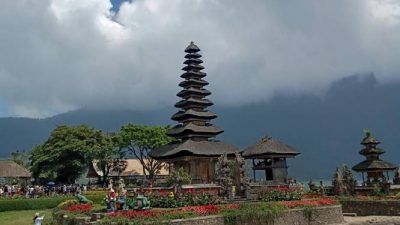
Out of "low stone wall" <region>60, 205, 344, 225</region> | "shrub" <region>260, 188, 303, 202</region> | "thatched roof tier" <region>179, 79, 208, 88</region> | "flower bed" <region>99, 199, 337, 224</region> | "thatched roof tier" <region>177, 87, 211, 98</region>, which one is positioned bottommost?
"low stone wall" <region>60, 205, 344, 225</region>

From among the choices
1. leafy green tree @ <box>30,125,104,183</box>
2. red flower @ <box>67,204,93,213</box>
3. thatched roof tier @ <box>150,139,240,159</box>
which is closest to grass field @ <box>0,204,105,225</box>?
red flower @ <box>67,204,93,213</box>

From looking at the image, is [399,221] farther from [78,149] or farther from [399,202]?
[78,149]

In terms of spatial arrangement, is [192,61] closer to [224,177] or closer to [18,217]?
[224,177]

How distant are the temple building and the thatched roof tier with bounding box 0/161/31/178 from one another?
98.7ft

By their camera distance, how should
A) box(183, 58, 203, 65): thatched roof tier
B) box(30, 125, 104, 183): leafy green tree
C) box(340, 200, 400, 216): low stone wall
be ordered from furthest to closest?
box(30, 125, 104, 183): leafy green tree, box(183, 58, 203, 65): thatched roof tier, box(340, 200, 400, 216): low stone wall

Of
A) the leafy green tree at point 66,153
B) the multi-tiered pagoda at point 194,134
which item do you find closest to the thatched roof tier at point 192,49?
the multi-tiered pagoda at point 194,134

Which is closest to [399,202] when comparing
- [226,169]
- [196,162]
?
[226,169]

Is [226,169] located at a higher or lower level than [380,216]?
higher

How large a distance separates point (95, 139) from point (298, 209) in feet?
134

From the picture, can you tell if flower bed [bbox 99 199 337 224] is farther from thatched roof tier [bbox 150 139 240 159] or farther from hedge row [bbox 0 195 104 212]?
hedge row [bbox 0 195 104 212]

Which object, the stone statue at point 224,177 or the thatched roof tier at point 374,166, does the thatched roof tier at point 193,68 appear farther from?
the stone statue at point 224,177

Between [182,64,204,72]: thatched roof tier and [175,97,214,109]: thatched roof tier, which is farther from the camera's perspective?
[182,64,204,72]: thatched roof tier

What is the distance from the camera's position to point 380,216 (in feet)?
108

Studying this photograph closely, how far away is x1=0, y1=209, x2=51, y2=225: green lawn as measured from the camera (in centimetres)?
3053
